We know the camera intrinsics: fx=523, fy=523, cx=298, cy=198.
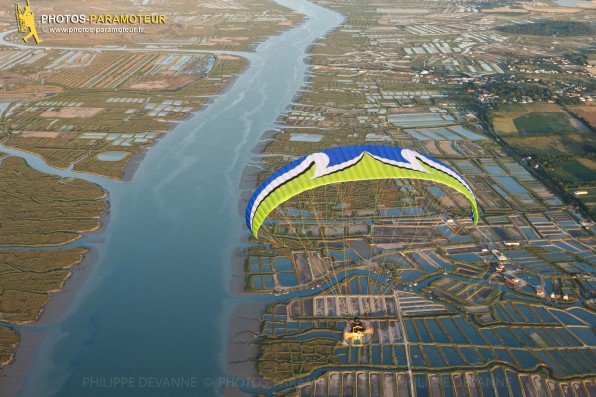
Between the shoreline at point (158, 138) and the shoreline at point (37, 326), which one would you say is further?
the shoreline at point (158, 138)

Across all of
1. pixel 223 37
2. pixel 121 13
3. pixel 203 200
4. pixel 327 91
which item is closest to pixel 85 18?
pixel 121 13

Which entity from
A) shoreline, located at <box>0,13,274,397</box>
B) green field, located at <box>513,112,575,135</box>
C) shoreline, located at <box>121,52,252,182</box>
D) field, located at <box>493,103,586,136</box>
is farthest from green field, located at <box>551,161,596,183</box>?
shoreline, located at <box>121,52,252,182</box>

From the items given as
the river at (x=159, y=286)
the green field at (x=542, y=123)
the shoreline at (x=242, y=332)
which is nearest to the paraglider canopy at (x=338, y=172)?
the shoreline at (x=242, y=332)

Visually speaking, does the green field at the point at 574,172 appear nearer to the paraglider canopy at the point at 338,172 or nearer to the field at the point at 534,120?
the field at the point at 534,120

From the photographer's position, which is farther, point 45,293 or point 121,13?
point 121,13

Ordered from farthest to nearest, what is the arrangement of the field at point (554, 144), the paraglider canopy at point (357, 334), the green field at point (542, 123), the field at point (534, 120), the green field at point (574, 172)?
the field at point (534, 120) < the green field at point (542, 123) < the field at point (554, 144) < the green field at point (574, 172) < the paraglider canopy at point (357, 334)

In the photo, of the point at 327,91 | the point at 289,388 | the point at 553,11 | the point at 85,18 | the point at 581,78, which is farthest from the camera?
the point at 553,11

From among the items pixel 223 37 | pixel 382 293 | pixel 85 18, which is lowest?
pixel 382 293

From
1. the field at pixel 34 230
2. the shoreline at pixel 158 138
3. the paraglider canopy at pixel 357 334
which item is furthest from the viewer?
the shoreline at pixel 158 138

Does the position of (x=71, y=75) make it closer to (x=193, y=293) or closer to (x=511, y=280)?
(x=193, y=293)
